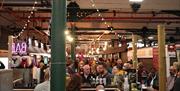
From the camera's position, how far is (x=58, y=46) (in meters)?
4.45

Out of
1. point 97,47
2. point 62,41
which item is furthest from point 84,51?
point 62,41

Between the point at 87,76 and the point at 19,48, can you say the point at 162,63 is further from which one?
the point at 19,48

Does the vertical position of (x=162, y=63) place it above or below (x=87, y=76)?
above

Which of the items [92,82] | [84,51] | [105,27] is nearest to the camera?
[92,82]

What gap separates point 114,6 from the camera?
13703mm

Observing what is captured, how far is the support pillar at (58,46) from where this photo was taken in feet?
14.5

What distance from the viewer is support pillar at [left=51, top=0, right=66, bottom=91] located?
441 cm

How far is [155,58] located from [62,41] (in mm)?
11261

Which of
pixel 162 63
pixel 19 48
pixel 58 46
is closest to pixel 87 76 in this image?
pixel 162 63

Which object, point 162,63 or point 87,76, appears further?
point 162,63

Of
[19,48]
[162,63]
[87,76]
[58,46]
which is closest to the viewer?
[58,46]

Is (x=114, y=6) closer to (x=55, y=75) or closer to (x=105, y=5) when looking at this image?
(x=105, y=5)

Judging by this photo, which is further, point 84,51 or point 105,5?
point 84,51

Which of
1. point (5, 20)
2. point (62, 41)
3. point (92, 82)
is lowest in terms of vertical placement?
point (92, 82)
